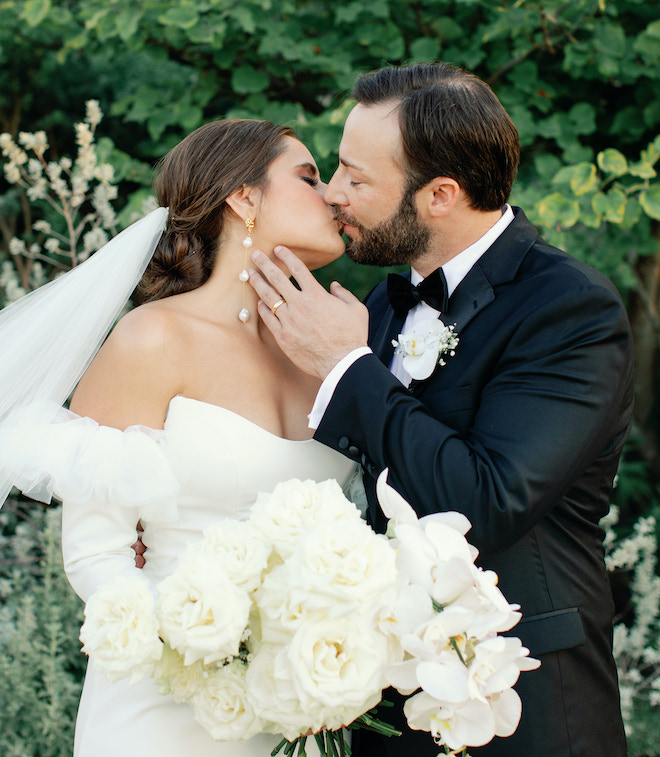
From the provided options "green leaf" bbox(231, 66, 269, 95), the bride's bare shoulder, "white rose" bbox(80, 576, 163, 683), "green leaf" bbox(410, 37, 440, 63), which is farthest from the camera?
"green leaf" bbox(231, 66, 269, 95)

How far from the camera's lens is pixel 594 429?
1933mm

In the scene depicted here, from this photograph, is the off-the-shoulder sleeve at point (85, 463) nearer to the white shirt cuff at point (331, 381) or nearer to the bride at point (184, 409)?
the bride at point (184, 409)

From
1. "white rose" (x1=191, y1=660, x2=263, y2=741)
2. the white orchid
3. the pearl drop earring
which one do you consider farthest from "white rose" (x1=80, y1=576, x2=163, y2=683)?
the pearl drop earring

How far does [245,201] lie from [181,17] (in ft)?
→ 5.17

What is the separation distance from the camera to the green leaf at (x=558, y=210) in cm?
343

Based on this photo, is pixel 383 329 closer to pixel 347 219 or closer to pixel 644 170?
pixel 347 219

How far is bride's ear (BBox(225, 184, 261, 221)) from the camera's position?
2.51 m

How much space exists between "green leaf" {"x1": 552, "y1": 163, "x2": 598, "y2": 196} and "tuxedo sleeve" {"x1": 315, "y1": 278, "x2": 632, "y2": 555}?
4.99 ft

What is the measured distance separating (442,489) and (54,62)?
415 cm

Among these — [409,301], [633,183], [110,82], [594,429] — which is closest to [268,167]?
[409,301]

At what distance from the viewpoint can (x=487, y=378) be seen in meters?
2.10

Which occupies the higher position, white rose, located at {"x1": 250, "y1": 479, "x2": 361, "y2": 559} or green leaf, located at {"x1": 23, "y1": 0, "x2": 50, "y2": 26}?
green leaf, located at {"x1": 23, "y1": 0, "x2": 50, "y2": 26}

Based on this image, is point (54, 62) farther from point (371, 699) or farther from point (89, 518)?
point (371, 699)

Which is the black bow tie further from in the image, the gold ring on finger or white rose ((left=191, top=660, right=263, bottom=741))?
white rose ((left=191, top=660, right=263, bottom=741))
